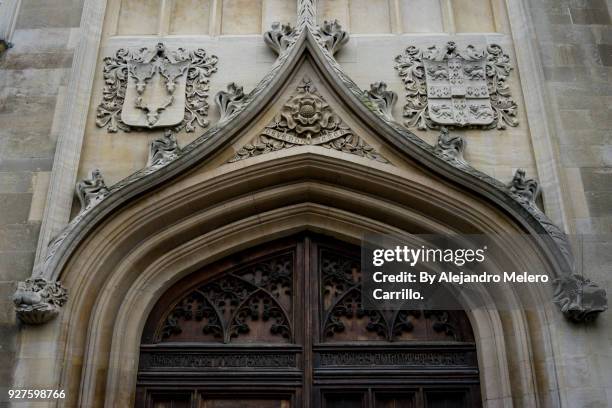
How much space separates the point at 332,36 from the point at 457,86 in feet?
5.85

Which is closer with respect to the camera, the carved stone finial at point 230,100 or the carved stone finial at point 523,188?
the carved stone finial at point 523,188

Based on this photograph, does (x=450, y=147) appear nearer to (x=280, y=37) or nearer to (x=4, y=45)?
(x=280, y=37)

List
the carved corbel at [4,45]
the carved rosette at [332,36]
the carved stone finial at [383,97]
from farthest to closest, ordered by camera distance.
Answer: the carved rosette at [332,36], the carved corbel at [4,45], the carved stone finial at [383,97]

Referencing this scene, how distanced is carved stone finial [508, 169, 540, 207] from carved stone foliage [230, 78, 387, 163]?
1556mm

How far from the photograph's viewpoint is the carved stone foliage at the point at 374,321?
8.63 metres

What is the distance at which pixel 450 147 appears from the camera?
28.3ft

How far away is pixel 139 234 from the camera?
8531 mm

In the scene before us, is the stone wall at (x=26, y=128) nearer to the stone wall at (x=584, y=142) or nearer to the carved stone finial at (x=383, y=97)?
the carved stone finial at (x=383, y=97)

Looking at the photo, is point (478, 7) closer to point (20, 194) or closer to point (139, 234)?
point (139, 234)

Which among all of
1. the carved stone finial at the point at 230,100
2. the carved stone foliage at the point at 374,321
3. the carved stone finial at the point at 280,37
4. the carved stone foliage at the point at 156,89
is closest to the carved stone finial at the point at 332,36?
the carved stone finial at the point at 280,37

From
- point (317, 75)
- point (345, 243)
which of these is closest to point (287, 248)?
point (345, 243)

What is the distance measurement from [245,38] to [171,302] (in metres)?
3.75

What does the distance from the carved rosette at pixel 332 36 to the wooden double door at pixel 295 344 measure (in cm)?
268

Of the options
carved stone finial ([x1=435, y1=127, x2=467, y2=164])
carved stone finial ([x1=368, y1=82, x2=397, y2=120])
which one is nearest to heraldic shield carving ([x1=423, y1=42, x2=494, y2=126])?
carved stone finial ([x1=435, y1=127, x2=467, y2=164])
